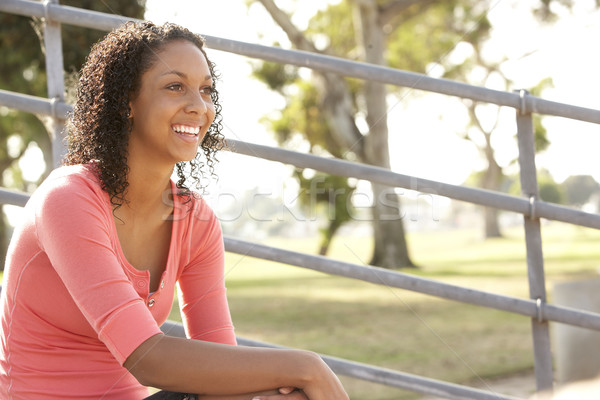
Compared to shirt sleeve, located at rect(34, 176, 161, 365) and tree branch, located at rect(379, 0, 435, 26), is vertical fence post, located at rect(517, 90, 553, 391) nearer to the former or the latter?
shirt sleeve, located at rect(34, 176, 161, 365)

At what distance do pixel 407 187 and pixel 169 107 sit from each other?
937 millimetres

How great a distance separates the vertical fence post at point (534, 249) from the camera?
249 centimetres

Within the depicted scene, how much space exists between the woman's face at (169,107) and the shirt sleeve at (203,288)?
210 millimetres

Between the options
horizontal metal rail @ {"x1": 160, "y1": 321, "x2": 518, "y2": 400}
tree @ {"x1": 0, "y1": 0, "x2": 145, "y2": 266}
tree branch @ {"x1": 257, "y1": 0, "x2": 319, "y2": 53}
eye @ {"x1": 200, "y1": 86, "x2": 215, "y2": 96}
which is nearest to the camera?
eye @ {"x1": 200, "y1": 86, "x2": 215, "y2": 96}

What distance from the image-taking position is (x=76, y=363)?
1.75m

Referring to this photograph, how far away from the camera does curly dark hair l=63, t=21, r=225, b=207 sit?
1.89 metres

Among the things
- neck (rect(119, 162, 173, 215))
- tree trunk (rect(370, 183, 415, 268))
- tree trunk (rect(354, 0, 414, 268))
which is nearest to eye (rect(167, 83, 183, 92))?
neck (rect(119, 162, 173, 215))

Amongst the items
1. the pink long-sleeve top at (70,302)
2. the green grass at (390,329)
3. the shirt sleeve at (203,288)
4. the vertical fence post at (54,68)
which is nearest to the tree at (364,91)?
the green grass at (390,329)

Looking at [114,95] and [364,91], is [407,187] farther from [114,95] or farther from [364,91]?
[364,91]

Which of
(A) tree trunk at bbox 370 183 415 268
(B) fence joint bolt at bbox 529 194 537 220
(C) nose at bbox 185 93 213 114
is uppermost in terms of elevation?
(A) tree trunk at bbox 370 183 415 268

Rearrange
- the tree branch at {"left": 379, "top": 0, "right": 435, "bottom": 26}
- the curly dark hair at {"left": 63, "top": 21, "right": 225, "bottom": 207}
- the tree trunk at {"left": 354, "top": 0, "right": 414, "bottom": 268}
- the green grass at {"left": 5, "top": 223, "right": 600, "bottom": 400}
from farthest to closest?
the tree trunk at {"left": 354, "top": 0, "right": 414, "bottom": 268} < the tree branch at {"left": 379, "top": 0, "right": 435, "bottom": 26} < the green grass at {"left": 5, "top": 223, "right": 600, "bottom": 400} < the curly dark hair at {"left": 63, "top": 21, "right": 225, "bottom": 207}

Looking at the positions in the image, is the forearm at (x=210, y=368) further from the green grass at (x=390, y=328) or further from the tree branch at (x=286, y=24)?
the tree branch at (x=286, y=24)

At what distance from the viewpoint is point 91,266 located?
1.65 m

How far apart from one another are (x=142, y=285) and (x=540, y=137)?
30608 mm
